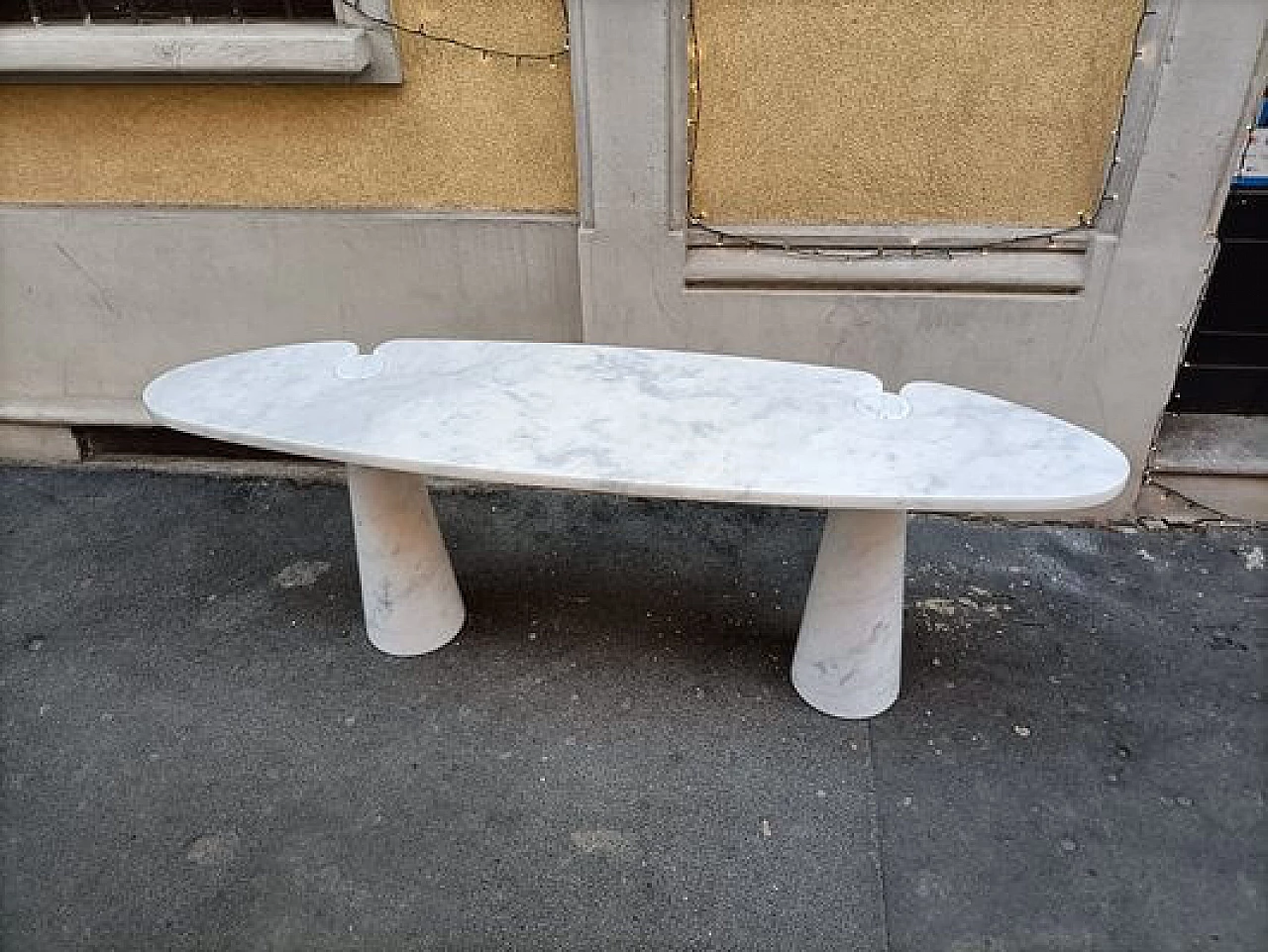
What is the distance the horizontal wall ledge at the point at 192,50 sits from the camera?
2951mm

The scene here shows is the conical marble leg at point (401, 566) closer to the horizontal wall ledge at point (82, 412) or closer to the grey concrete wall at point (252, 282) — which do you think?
the grey concrete wall at point (252, 282)

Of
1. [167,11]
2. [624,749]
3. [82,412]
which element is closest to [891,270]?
[624,749]

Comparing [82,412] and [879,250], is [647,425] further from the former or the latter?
[82,412]

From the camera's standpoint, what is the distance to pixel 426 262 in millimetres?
3344

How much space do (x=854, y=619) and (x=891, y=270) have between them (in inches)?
50.3

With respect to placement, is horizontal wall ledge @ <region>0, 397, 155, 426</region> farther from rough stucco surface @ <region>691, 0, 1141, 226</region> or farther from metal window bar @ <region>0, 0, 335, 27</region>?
rough stucco surface @ <region>691, 0, 1141, 226</region>

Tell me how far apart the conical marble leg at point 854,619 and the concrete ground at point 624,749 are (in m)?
0.09

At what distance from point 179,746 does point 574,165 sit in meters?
2.19

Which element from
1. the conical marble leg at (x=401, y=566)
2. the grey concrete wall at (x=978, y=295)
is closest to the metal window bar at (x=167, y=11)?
the grey concrete wall at (x=978, y=295)

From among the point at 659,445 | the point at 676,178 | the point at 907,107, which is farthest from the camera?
the point at 676,178

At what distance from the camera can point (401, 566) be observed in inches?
108

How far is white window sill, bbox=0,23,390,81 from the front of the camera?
2.95 m

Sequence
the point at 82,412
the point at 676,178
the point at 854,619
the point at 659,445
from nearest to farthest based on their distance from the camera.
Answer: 1. the point at 659,445
2. the point at 854,619
3. the point at 676,178
4. the point at 82,412

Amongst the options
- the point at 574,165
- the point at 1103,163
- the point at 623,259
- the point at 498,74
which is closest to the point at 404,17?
the point at 498,74
